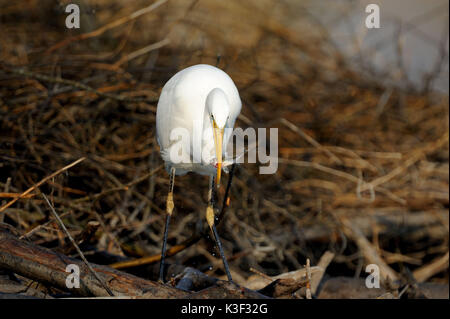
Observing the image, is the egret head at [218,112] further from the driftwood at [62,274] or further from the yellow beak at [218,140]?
the driftwood at [62,274]

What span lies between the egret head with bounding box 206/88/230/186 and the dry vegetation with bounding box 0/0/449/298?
1.29 ft

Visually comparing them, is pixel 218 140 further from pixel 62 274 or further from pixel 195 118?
pixel 62 274

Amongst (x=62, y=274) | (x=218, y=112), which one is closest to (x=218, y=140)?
(x=218, y=112)

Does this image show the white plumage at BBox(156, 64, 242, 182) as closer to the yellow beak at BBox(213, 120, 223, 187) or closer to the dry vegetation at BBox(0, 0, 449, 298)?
the yellow beak at BBox(213, 120, 223, 187)

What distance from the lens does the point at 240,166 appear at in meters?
2.42

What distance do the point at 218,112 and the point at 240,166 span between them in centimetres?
82

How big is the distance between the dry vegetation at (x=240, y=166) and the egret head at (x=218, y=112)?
394 millimetres

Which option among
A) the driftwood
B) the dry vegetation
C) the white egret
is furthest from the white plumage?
the driftwood

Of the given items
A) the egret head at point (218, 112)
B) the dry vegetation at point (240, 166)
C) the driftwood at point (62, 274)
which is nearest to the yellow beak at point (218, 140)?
the egret head at point (218, 112)

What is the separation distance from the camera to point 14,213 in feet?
6.72

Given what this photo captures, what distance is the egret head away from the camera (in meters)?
1.63

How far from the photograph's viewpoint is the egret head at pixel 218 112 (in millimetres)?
1632

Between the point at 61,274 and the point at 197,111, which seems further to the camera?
the point at 197,111
